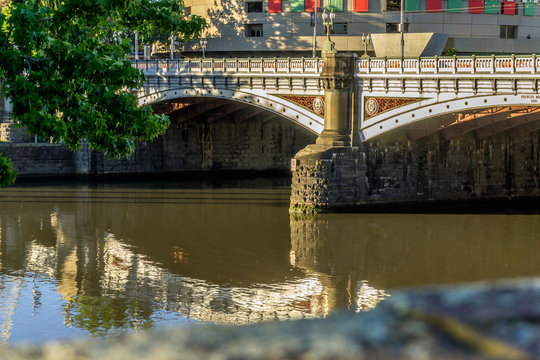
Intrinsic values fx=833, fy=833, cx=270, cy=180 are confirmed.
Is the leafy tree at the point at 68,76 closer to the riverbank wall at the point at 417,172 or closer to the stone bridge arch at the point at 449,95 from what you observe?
the stone bridge arch at the point at 449,95

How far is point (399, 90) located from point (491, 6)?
30465 mm

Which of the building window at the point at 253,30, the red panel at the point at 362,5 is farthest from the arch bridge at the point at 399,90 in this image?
the red panel at the point at 362,5

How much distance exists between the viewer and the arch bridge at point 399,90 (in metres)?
31.8

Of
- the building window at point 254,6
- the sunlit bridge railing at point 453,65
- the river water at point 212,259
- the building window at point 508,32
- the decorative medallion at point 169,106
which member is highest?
the building window at point 254,6

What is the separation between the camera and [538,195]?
1630 inches

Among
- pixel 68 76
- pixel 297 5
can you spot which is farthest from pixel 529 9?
pixel 68 76

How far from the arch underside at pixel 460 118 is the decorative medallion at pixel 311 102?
243 centimetres

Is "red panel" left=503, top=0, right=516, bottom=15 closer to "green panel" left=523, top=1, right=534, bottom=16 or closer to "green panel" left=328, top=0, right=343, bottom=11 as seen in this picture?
"green panel" left=523, top=1, right=534, bottom=16

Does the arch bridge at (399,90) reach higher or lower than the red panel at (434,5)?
lower

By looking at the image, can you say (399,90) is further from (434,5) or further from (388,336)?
(388,336)

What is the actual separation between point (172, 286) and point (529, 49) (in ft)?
154

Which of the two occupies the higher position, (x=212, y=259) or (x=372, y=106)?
(x=372, y=106)

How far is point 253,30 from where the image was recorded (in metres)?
64.9

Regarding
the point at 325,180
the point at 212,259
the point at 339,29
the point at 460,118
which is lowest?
the point at 212,259
